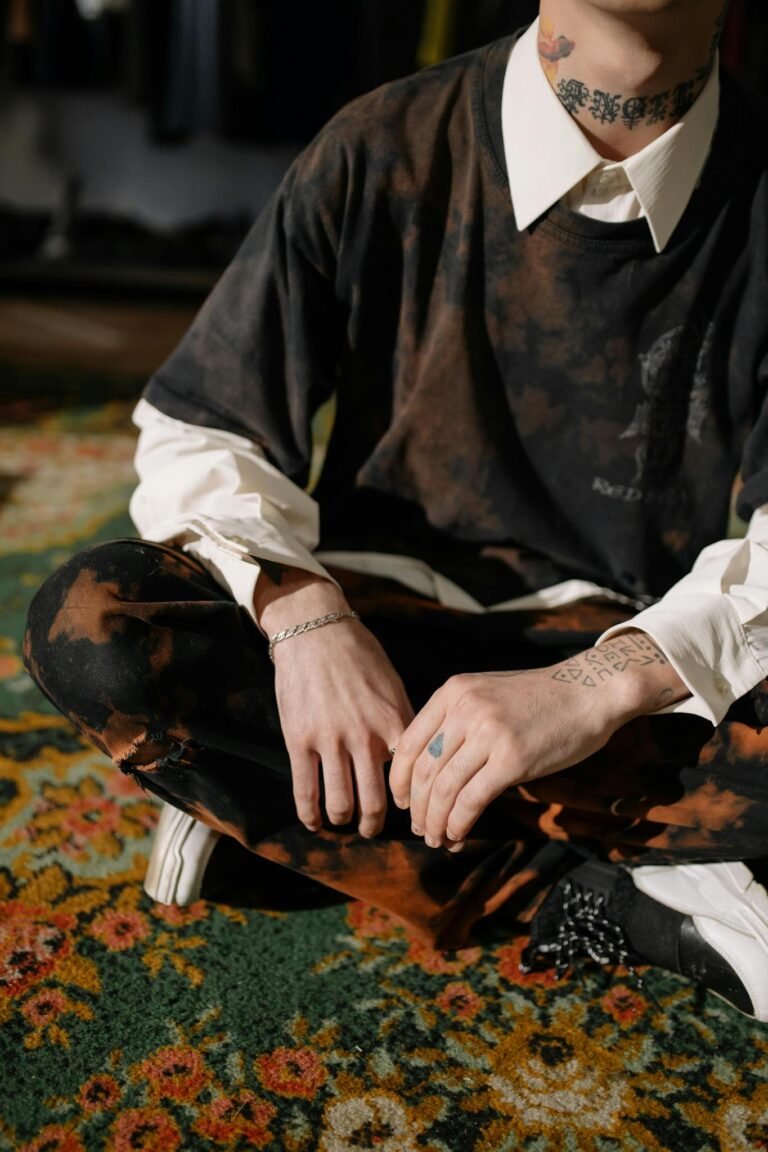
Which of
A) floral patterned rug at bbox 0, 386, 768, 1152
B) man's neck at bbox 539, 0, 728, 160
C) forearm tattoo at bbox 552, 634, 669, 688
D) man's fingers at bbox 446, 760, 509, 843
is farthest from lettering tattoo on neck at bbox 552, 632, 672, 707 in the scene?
man's neck at bbox 539, 0, 728, 160

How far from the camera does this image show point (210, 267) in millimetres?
4172

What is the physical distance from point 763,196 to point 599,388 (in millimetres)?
240

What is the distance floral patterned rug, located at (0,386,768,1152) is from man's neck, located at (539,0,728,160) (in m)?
0.81

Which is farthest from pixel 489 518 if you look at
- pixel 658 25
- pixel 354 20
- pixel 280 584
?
pixel 354 20

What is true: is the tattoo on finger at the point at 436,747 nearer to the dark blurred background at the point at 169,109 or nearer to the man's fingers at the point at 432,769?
the man's fingers at the point at 432,769

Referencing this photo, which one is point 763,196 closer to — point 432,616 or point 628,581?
point 628,581

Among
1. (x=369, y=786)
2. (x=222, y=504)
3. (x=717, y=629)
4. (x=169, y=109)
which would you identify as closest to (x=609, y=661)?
(x=717, y=629)

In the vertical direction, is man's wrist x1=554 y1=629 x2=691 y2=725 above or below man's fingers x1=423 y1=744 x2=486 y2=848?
above

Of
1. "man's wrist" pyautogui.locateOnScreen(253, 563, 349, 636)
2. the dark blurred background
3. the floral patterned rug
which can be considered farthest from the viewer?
the dark blurred background

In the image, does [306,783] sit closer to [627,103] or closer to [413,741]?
[413,741]

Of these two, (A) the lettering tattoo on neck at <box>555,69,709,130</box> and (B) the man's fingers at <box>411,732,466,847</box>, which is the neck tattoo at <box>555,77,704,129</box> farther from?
(B) the man's fingers at <box>411,732,466,847</box>

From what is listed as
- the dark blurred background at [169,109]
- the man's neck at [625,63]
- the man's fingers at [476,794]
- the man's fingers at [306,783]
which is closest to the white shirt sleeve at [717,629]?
the man's fingers at [476,794]

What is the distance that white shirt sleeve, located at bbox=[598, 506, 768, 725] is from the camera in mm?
925

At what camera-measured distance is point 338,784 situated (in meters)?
0.92
